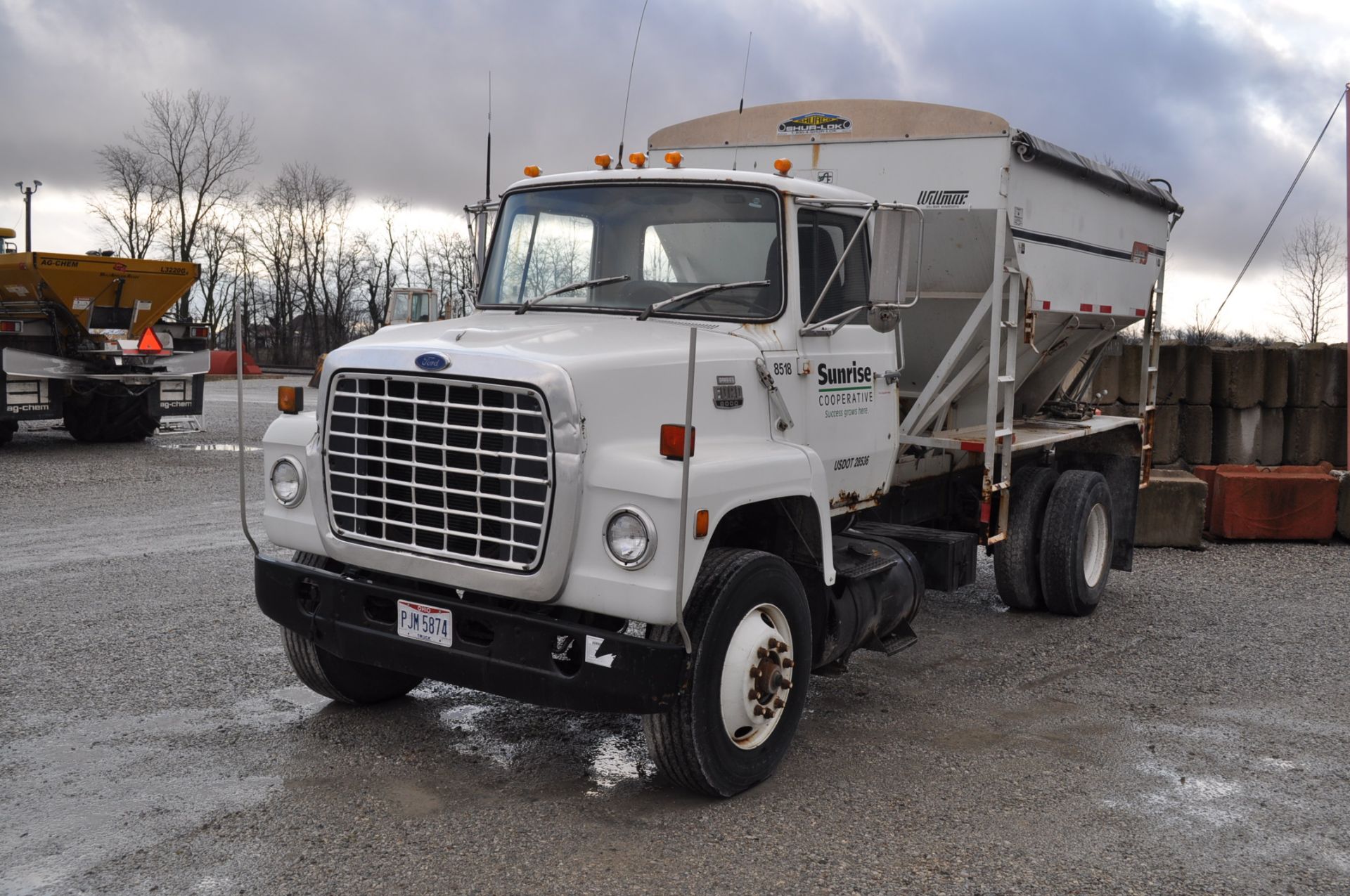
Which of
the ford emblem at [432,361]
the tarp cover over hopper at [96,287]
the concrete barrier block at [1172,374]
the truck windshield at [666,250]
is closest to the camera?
the ford emblem at [432,361]

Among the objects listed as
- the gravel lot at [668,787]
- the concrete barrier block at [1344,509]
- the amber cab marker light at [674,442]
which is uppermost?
the amber cab marker light at [674,442]

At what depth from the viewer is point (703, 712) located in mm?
4785

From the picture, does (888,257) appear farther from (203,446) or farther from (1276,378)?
(203,446)

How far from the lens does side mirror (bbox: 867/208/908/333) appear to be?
18.1 ft

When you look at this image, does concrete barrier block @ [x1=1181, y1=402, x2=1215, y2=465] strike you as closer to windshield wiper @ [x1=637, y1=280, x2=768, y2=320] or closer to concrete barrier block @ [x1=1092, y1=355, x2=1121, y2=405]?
concrete barrier block @ [x1=1092, y1=355, x2=1121, y2=405]

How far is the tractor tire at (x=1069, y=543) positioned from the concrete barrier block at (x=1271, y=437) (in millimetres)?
5356

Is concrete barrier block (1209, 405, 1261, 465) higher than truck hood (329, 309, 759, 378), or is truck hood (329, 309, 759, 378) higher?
truck hood (329, 309, 759, 378)

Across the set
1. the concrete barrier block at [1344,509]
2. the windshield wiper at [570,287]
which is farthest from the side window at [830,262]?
the concrete barrier block at [1344,509]

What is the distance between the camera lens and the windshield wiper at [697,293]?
18.0 feet

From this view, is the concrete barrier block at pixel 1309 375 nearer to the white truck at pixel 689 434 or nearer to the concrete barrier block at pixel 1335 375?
the concrete barrier block at pixel 1335 375

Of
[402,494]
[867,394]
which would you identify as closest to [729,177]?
[867,394]

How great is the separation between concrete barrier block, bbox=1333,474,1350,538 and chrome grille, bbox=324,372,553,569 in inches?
410

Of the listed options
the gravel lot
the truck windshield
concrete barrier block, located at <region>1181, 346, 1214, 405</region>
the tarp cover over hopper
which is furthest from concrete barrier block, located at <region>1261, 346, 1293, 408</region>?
the tarp cover over hopper

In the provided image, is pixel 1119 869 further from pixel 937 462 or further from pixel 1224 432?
pixel 1224 432
